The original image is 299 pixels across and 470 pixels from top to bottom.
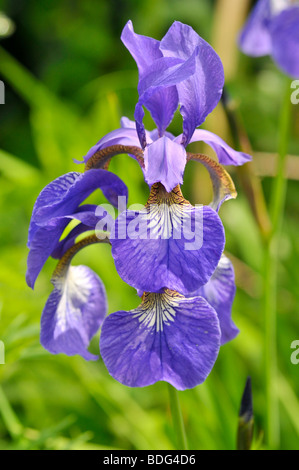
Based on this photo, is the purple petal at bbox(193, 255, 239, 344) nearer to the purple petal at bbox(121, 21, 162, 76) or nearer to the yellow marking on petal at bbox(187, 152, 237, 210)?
the yellow marking on petal at bbox(187, 152, 237, 210)

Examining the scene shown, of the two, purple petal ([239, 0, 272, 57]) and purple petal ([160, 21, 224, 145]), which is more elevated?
purple petal ([239, 0, 272, 57])

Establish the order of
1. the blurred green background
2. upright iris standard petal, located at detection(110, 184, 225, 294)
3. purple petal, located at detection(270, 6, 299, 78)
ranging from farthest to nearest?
the blurred green background
purple petal, located at detection(270, 6, 299, 78)
upright iris standard petal, located at detection(110, 184, 225, 294)

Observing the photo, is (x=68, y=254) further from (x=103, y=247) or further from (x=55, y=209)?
(x=103, y=247)

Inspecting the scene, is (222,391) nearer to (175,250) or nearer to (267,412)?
(267,412)

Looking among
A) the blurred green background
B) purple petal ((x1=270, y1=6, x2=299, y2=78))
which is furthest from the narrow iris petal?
purple petal ((x1=270, y1=6, x2=299, y2=78))

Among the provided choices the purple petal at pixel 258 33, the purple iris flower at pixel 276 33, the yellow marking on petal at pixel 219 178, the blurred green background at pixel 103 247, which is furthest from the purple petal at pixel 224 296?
the purple petal at pixel 258 33

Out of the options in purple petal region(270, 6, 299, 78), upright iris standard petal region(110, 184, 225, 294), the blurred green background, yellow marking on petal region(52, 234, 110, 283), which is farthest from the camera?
the blurred green background

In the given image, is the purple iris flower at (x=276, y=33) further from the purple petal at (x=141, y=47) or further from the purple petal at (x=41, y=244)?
the purple petal at (x=41, y=244)
